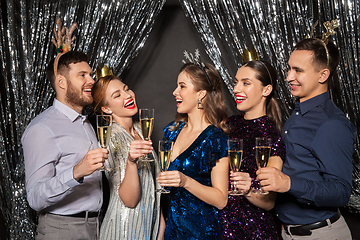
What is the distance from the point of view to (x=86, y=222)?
2.28 meters

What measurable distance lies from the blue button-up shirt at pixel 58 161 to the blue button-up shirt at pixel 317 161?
1.32 m

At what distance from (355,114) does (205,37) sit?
1.47m

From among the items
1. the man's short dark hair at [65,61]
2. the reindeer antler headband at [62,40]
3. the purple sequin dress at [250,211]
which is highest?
the reindeer antler headband at [62,40]

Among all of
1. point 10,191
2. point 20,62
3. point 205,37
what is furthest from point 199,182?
point 20,62

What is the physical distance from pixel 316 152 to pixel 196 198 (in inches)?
31.3

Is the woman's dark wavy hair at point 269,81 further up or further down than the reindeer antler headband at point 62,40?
further down

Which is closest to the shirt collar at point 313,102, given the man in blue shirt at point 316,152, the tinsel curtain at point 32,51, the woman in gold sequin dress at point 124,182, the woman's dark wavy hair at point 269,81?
the man in blue shirt at point 316,152

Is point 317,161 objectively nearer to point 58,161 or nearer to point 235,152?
point 235,152

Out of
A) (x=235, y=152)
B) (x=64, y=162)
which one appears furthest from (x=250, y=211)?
(x=64, y=162)

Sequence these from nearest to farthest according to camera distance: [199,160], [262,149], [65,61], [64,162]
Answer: [262,149] → [199,160] → [64,162] → [65,61]

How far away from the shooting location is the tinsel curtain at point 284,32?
110 inches

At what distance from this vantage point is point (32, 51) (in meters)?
2.97

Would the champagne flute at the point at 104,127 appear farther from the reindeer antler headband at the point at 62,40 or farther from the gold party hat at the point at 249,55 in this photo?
the gold party hat at the point at 249,55

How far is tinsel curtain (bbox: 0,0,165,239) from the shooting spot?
290 cm
